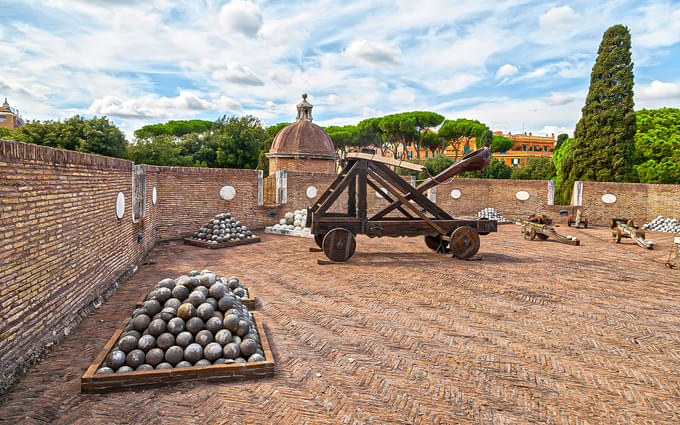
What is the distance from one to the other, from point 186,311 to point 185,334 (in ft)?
0.87

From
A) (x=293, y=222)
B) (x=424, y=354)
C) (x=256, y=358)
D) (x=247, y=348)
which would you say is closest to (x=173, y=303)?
(x=247, y=348)

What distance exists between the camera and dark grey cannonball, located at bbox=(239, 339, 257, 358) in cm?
422

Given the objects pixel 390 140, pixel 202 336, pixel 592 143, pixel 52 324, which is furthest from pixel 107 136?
pixel 390 140

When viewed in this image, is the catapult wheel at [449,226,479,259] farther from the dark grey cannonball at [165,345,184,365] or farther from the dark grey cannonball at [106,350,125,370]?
the dark grey cannonball at [106,350,125,370]

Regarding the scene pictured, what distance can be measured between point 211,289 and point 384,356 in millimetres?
2217

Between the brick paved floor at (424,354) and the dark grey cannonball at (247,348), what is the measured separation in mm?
359

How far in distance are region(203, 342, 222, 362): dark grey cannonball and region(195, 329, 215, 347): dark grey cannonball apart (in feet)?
0.23

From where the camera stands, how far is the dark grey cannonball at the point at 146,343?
404 cm

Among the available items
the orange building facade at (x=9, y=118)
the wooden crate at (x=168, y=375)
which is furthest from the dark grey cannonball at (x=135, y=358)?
the orange building facade at (x=9, y=118)

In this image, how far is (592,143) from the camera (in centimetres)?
2391

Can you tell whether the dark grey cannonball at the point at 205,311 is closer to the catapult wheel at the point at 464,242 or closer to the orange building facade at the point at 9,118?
the catapult wheel at the point at 464,242

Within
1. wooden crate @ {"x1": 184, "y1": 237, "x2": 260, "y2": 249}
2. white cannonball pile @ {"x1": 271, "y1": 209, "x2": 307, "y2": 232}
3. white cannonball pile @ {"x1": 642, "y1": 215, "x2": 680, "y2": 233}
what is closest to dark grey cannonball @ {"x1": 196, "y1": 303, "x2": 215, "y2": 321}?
wooden crate @ {"x1": 184, "y1": 237, "x2": 260, "y2": 249}

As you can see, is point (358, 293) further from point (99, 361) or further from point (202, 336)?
point (99, 361)

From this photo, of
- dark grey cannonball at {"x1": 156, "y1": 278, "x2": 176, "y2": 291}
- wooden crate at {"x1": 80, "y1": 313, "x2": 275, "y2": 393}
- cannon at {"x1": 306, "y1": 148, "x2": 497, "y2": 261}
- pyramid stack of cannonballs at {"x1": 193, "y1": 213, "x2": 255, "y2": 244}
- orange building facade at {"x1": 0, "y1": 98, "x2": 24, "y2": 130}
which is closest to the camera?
wooden crate at {"x1": 80, "y1": 313, "x2": 275, "y2": 393}
